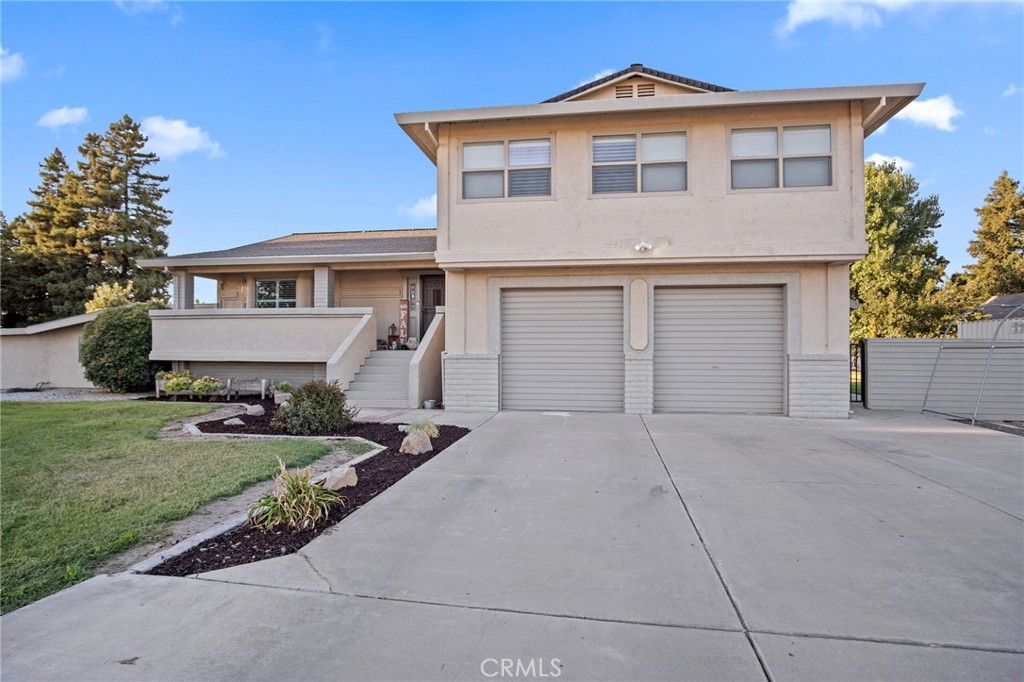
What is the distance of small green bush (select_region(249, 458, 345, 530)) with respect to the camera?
13.0 feet

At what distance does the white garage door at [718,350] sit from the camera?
34.8 feet

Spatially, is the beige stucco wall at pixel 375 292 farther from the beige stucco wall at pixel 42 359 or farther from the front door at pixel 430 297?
the beige stucco wall at pixel 42 359

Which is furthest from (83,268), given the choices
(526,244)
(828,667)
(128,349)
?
(828,667)

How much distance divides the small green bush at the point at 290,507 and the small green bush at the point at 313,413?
14.0 ft

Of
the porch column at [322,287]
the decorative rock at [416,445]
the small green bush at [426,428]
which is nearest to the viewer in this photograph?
the decorative rock at [416,445]

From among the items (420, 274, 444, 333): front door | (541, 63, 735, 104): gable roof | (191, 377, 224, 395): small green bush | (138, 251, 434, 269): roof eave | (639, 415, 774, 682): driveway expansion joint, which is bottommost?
(639, 415, 774, 682): driveway expansion joint

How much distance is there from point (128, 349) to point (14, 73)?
6.93 metres

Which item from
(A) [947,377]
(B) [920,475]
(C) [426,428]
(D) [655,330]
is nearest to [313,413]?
(C) [426,428]

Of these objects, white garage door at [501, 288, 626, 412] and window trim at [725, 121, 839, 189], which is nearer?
window trim at [725, 121, 839, 189]

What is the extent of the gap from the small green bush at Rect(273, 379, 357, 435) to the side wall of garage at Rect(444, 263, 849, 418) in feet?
10.3

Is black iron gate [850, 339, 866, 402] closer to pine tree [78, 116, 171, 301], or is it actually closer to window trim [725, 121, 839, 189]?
window trim [725, 121, 839, 189]

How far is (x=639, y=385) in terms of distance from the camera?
10711mm

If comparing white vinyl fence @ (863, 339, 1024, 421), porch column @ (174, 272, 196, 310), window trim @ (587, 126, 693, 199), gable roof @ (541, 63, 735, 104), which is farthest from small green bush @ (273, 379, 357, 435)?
white vinyl fence @ (863, 339, 1024, 421)

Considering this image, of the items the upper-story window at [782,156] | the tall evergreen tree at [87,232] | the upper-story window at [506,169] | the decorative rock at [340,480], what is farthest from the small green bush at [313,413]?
the tall evergreen tree at [87,232]
